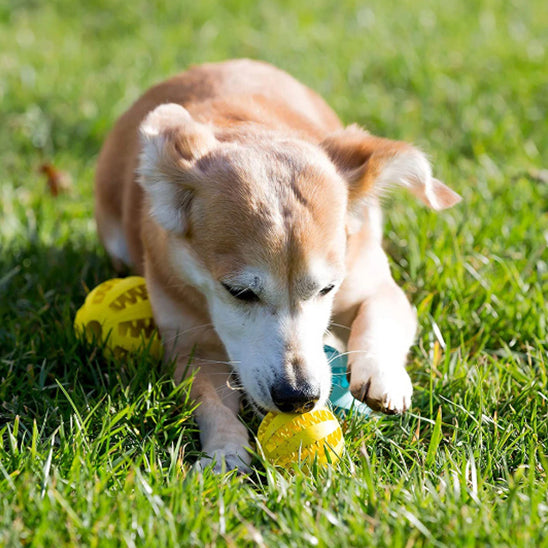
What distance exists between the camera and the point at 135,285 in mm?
3680

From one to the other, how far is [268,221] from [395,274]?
125 cm

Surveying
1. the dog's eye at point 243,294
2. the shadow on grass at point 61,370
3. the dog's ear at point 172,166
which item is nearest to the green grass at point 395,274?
the shadow on grass at point 61,370

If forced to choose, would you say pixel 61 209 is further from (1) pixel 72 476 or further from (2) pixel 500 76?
(2) pixel 500 76

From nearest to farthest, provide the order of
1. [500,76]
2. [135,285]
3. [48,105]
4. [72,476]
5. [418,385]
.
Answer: [72,476], [418,385], [135,285], [48,105], [500,76]

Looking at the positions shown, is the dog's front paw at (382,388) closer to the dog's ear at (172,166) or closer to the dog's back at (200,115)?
the dog's ear at (172,166)

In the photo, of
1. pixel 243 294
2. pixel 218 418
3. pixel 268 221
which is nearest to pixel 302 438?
pixel 218 418

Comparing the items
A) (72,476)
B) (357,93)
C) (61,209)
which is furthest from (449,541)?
(357,93)

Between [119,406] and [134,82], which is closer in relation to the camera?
[119,406]

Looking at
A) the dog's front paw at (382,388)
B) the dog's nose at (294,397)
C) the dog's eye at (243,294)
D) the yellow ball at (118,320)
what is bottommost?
the yellow ball at (118,320)

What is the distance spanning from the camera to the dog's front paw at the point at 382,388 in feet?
9.77

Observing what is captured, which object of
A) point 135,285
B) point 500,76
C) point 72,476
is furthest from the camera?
point 500,76

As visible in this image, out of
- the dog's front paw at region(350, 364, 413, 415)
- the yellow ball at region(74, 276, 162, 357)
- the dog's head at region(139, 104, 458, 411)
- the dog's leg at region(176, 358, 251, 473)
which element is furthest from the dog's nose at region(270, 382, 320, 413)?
the yellow ball at region(74, 276, 162, 357)

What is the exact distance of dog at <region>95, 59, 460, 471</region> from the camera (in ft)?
9.38

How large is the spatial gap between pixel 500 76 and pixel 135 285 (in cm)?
369
